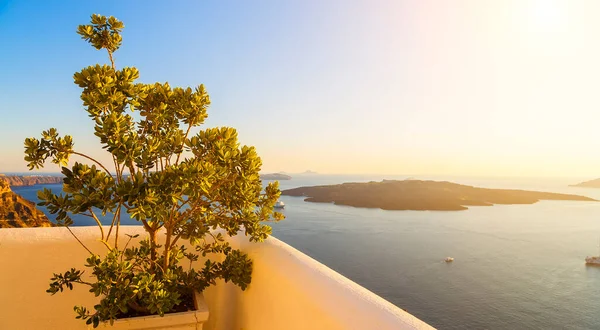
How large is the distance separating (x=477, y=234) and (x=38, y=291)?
59.6 m

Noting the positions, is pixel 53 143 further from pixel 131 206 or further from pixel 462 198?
pixel 462 198

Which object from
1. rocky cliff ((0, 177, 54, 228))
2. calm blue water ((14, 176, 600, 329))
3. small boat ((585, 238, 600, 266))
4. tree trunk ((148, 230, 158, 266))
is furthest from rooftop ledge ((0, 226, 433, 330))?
small boat ((585, 238, 600, 266))

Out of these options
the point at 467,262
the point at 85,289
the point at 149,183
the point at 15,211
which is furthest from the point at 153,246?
the point at 467,262

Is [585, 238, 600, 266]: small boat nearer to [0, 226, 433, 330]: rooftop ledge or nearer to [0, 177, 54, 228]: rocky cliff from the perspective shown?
[0, 226, 433, 330]: rooftop ledge

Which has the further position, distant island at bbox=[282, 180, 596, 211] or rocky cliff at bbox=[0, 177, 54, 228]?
distant island at bbox=[282, 180, 596, 211]

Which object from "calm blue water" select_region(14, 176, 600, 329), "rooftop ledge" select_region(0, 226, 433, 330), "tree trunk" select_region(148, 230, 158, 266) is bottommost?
"calm blue water" select_region(14, 176, 600, 329)

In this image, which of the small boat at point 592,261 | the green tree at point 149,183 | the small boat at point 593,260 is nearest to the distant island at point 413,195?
the small boat at point 593,260

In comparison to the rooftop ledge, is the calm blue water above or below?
below

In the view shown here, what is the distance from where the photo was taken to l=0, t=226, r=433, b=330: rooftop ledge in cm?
172

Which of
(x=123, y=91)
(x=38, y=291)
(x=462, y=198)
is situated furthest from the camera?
(x=462, y=198)

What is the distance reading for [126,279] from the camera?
1723 millimetres

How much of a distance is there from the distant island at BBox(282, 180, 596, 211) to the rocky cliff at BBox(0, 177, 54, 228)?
5485 centimetres

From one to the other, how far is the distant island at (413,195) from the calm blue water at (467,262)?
19.9ft

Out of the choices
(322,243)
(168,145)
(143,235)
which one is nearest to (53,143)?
(168,145)
